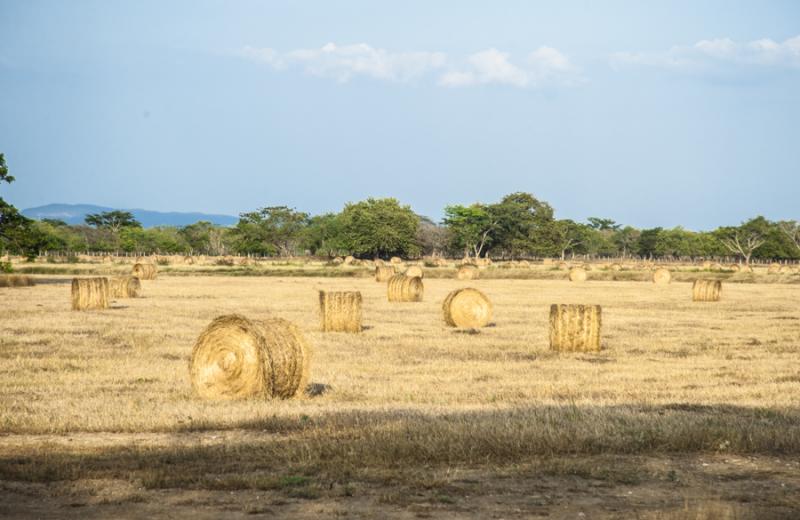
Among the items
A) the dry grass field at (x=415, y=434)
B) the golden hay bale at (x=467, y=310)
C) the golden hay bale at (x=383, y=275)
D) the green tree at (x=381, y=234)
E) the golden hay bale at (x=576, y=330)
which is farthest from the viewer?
the green tree at (x=381, y=234)

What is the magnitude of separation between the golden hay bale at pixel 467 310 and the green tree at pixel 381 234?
9877cm

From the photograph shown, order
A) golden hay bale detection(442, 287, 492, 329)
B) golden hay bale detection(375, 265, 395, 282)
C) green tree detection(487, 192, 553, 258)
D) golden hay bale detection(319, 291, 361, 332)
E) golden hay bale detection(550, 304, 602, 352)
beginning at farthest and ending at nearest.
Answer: green tree detection(487, 192, 553, 258) < golden hay bale detection(375, 265, 395, 282) < golden hay bale detection(442, 287, 492, 329) < golden hay bale detection(319, 291, 361, 332) < golden hay bale detection(550, 304, 602, 352)

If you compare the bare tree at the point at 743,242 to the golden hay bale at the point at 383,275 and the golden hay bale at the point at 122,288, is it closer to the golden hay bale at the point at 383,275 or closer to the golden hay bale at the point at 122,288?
the golden hay bale at the point at 383,275

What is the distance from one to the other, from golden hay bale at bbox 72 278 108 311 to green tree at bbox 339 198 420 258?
9395 cm

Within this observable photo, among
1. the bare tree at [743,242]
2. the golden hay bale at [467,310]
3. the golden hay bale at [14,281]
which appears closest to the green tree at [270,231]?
the bare tree at [743,242]

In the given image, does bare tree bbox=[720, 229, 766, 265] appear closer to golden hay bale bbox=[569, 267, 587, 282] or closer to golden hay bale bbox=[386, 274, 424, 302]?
golden hay bale bbox=[569, 267, 587, 282]

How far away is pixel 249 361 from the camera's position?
16.0 m

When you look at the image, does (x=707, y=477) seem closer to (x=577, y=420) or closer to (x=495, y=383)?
(x=577, y=420)

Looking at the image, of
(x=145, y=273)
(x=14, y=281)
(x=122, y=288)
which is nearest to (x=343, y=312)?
(x=122, y=288)

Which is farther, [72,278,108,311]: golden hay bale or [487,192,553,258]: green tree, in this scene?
[487,192,553,258]: green tree

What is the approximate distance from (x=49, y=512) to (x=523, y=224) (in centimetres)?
14024

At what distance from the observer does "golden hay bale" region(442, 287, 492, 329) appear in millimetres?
29656

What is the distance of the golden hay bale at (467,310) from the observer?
29.7 m

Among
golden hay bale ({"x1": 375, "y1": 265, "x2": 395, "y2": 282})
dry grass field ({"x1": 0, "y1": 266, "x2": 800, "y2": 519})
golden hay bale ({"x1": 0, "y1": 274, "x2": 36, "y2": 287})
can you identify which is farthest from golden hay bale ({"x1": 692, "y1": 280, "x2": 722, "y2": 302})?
golden hay bale ({"x1": 0, "y1": 274, "x2": 36, "y2": 287})
